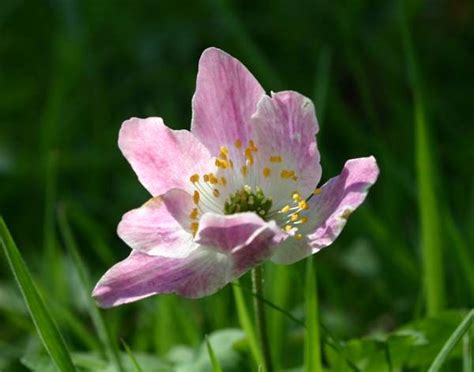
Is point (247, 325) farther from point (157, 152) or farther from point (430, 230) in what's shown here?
point (430, 230)

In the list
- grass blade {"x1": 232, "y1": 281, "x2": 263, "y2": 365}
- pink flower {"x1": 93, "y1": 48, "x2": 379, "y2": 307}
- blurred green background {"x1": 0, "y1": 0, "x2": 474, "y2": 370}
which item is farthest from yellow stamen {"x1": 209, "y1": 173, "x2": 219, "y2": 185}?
blurred green background {"x1": 0, "y1": 0, "x2": 474, "y2": 370}

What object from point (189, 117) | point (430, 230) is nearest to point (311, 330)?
point (430, 230)

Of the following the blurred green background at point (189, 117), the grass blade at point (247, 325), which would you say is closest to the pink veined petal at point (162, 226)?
the grass blade at point (247, 325)

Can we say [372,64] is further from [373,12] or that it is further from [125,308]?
[125,308]

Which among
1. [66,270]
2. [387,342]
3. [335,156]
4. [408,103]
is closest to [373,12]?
[408,103]

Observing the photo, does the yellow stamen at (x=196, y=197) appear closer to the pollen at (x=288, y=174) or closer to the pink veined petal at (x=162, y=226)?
the pink veined petal at (x=162, y=226)

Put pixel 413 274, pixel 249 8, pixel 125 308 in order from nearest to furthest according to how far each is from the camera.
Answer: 1. pixel 413 274
2. pixel 125 308
3. pixel 249 8
